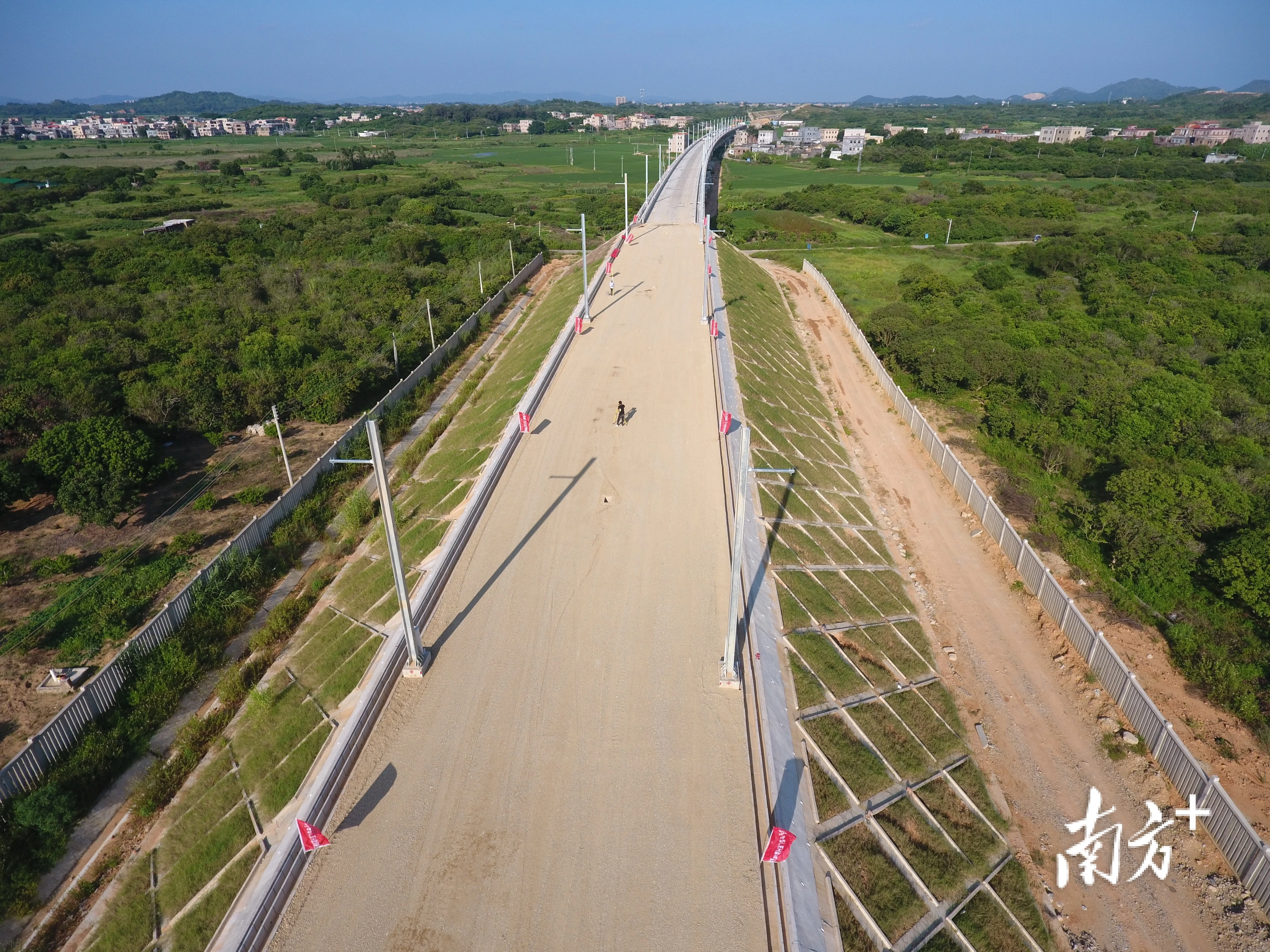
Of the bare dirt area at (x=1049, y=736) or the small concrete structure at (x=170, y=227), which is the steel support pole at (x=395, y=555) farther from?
the small concrete structure at (x=170, y=227)

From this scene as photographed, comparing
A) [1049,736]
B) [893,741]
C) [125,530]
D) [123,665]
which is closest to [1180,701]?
[1049,736]

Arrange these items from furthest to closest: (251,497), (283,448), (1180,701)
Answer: (251,497) → (283,448) → (1180,701)

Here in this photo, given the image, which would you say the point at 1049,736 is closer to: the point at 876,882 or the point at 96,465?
the point at 876,882

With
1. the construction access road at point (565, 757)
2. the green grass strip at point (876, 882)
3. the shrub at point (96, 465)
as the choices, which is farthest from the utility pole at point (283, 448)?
the green grass strip at point (876, 882)

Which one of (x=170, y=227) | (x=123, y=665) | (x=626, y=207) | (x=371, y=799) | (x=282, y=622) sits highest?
(x=626, y=207)

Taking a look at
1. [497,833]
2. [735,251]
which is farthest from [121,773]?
[735,251]

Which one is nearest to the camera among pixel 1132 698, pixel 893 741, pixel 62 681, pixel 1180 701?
pixel 893 741
